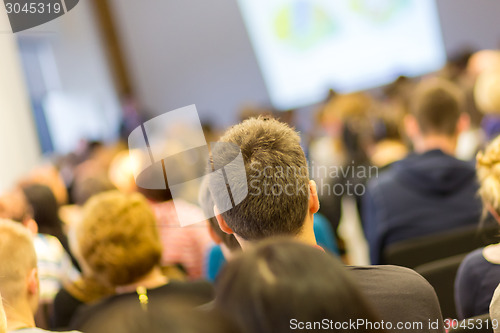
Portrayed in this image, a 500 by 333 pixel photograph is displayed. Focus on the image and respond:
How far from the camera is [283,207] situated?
1579 millimetres

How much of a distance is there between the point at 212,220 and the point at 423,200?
1.32 metres

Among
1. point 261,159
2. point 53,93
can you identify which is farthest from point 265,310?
point 53,93

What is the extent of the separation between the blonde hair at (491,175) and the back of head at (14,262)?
1492 millimetres

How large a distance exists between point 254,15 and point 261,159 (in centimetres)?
853

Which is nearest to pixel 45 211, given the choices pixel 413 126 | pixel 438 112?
pixel 413 126

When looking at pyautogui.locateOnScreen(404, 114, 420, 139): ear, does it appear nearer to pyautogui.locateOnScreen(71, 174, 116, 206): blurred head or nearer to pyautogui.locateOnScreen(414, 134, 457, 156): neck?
pyautogui.locateOnScreen(414, 134, 457, 156): neck

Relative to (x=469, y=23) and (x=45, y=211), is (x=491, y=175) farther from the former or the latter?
(x=469, y=23)

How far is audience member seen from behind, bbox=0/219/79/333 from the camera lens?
1.80 m

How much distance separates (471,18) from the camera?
905cm

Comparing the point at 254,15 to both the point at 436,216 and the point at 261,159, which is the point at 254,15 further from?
the point at 261,159

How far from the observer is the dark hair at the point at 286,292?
0.87m

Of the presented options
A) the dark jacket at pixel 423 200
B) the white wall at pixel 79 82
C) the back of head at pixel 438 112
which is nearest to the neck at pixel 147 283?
the dark jacket at pixel 423 200

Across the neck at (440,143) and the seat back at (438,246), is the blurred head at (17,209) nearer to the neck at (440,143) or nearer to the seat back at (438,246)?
the seat back at (438,246)

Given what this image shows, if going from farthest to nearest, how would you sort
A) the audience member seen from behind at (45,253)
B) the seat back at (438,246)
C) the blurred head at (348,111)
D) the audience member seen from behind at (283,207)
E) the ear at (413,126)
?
the blurred head at (348,111)
the ear at (413,126)
the audience member seen from behind at (45,253)
the seat back at (438,246)
the audience member seen from behind at (283,207)
